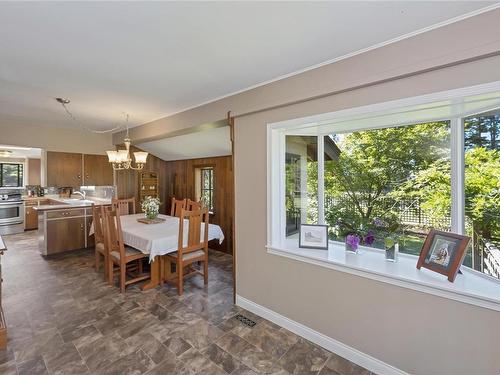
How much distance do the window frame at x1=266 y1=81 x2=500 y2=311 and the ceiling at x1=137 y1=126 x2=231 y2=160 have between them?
60.6 inches

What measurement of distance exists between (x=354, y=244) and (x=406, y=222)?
496 mm

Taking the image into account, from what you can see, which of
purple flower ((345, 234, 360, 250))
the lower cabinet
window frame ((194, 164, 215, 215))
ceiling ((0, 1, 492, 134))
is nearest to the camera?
ceiling ((0, 1, 492, 134))

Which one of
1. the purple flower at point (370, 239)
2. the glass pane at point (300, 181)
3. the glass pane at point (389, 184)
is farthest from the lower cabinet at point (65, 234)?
the purple flower at point (370, 239)

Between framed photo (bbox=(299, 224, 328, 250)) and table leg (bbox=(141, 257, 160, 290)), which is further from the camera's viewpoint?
table leg (bbox=(141, 257, 160, 290))

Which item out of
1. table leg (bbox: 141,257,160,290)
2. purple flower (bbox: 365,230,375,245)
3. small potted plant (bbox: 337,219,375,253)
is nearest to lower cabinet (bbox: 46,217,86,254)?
table leg (bbox: 141,257,160,290)

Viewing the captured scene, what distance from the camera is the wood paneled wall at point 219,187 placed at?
472cm

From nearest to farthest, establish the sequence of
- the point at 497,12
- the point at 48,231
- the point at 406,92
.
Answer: the point at 497,12 → the point at 406,92 → the point at 48,231

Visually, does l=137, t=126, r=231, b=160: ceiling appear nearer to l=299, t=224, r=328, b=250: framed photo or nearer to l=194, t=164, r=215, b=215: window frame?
l=194, t=164, r=215, b=215: window frame

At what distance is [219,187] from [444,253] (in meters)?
3.83

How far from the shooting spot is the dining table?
287 centimetres

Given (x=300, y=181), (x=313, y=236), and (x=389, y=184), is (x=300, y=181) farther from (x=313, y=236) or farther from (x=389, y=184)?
(x=389, y=184)

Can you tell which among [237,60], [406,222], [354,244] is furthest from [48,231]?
[406,222]

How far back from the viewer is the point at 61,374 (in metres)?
1.75

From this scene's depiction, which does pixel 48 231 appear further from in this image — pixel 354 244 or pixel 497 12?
pixel 497 12
